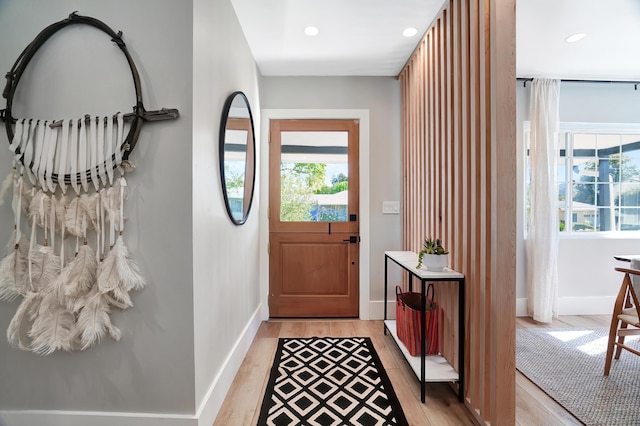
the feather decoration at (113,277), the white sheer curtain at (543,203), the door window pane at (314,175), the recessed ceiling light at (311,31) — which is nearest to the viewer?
the feather decoration at (113,277)

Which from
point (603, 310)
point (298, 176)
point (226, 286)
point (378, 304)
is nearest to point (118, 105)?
point (226, 286)

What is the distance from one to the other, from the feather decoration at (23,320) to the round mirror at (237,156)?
1.02 m

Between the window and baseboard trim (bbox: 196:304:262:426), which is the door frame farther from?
the window

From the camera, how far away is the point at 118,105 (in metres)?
1.38

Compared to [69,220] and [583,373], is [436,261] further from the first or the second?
[69,220]

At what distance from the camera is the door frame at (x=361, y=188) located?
3.05m

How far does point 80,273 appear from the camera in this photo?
1.33 m

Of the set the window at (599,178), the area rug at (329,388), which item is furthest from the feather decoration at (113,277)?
the window at (599,178)

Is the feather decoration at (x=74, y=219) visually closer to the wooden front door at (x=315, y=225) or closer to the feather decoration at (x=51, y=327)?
the feather decoration at (x=51, y=327)

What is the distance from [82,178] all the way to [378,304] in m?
2.68

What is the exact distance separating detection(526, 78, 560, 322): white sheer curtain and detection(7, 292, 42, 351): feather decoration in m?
3.98

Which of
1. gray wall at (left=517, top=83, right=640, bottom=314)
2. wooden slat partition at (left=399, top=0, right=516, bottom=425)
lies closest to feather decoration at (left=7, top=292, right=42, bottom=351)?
wooden slat partition at (left=399, top=0, right=516, bottom=425)

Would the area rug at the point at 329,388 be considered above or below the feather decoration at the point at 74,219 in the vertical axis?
below

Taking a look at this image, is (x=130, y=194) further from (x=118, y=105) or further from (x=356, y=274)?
(x=356, y=274)
